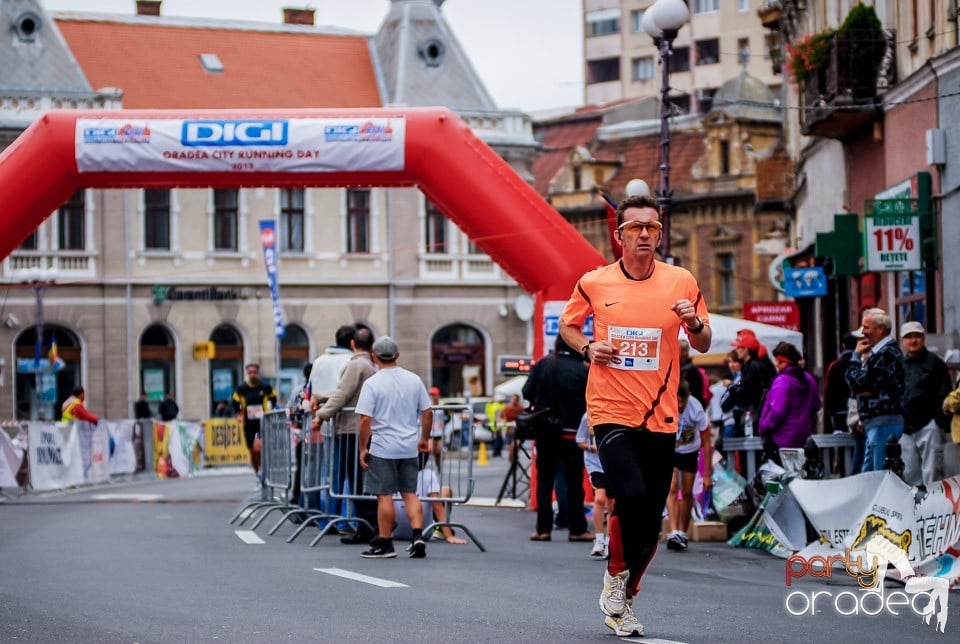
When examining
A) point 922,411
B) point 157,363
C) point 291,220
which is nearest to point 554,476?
point 922,411

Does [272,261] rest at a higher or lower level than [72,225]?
lower

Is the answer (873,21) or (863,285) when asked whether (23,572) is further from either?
(863,285)

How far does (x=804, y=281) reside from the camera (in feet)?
91.9

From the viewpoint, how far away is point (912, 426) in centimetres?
Result: 1443

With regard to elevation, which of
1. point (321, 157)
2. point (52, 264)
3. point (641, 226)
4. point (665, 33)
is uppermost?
point (665, 33)

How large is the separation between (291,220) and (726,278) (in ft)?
68.9

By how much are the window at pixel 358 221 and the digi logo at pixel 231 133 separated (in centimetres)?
3421

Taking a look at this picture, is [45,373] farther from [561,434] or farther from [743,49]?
[743,49]

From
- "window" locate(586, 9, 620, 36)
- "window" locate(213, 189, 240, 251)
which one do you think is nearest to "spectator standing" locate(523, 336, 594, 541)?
"window" locate(213, 189, 240, 251)

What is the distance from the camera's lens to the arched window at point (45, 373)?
50594mm

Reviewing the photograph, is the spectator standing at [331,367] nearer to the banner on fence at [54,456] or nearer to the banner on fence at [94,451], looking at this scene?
the banner on fence at [54,456]

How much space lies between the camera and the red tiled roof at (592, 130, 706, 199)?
71.8 metres

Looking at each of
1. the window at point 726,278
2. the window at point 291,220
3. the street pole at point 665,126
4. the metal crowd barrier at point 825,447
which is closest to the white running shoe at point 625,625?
the metal crowd barrier at point 825,447

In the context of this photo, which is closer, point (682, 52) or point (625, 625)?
point (625, 625)
